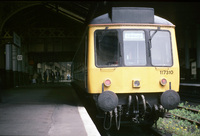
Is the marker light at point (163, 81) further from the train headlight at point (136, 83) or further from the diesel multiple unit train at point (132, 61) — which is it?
the train headlight at point (136, 83)

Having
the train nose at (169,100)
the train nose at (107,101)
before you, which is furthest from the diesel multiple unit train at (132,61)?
the train nose at (107,101)

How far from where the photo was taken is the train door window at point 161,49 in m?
6.32

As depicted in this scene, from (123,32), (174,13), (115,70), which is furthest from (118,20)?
(174,13)

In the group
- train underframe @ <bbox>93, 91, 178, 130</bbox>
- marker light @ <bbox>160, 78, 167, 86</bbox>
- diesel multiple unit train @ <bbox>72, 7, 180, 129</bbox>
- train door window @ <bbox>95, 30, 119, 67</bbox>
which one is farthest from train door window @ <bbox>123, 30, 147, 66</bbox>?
train underframe @ <bbox>93, 91, 178, 130</bbox>

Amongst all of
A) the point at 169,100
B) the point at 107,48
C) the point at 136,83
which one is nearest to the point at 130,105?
the point at 136,83

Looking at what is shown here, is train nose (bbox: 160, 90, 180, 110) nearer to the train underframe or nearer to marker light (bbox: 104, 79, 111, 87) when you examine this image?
the train underframe

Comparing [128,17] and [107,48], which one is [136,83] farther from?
[128,17]

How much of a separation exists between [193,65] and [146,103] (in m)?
37.1

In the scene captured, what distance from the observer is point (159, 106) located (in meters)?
6.16

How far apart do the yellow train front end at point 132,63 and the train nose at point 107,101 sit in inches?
11.1

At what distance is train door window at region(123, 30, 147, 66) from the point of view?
6.21 m

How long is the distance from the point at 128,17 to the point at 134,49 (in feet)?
2.74

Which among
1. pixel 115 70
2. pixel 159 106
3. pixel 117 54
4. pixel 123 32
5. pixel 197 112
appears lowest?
pixel 197 112

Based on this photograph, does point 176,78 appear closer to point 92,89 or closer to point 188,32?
point 92,89
